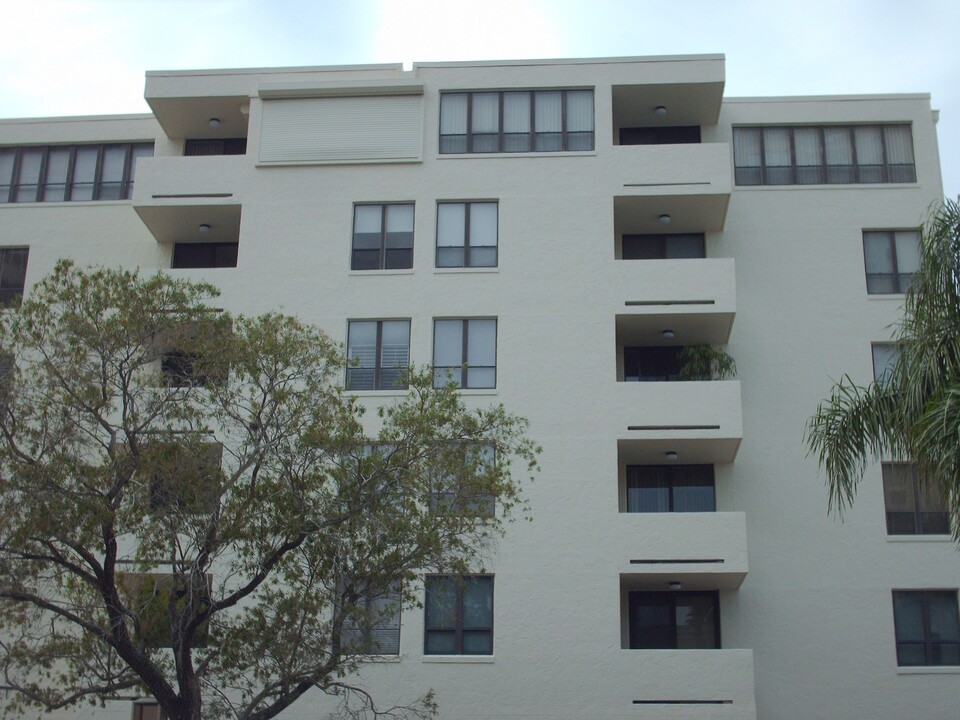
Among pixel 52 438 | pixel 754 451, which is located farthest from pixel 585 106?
pixel 52 438

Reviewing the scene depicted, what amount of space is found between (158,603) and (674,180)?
16.4 m

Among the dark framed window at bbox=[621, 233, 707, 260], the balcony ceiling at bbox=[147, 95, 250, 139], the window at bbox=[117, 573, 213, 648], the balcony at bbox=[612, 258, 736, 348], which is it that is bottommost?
the window at bbox=[117, 573, 213, 648]

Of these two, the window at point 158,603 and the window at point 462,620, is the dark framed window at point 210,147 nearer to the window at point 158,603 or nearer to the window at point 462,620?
the window at point 462,620

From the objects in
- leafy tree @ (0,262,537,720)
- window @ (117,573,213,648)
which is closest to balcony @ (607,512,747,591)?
leafy tree @ (0,262,537,720)

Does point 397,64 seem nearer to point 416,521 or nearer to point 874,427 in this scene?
point 416,521

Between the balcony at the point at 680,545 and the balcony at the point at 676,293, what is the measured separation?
4.88 m

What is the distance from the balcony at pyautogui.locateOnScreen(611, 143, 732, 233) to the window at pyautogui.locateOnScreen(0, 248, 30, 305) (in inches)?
622

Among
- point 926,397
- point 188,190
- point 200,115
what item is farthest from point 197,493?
point 200,115

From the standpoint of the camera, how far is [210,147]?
3459cm

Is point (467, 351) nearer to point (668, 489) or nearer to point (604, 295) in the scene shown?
point (604, 295)

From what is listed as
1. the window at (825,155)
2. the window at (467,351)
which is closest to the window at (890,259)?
the window at (825,155)

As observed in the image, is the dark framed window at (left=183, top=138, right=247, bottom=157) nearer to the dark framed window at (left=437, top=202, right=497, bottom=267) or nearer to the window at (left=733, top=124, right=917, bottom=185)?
the dark framed window at (left=437, top=202, right=497, bottom=267)

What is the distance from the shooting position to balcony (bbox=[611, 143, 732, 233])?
3114cm

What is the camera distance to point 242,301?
1226 inches
